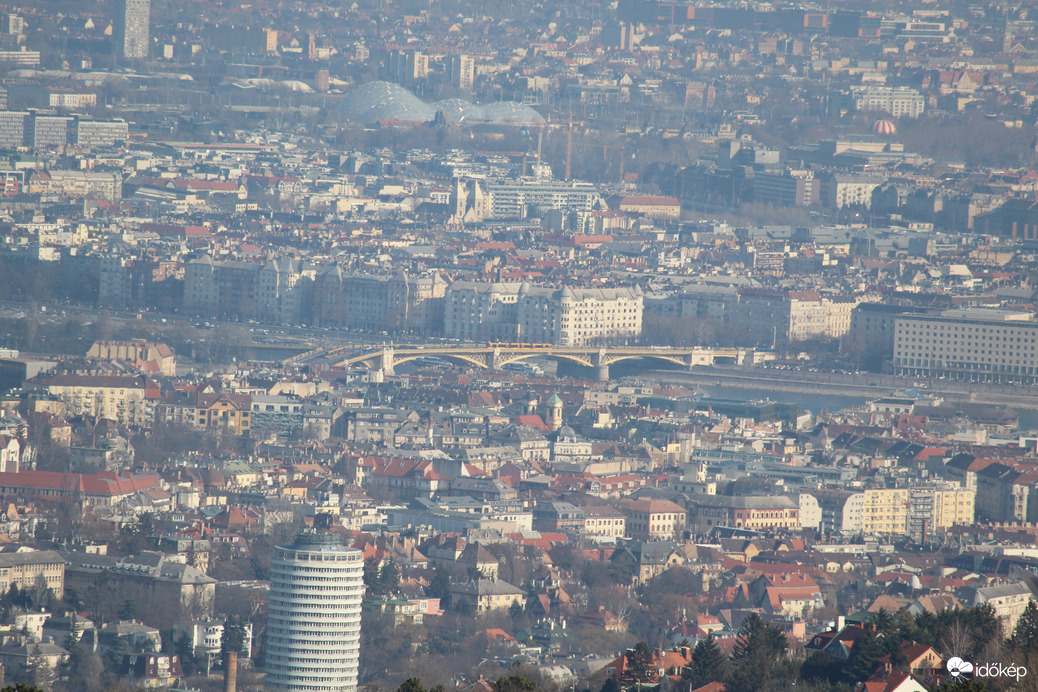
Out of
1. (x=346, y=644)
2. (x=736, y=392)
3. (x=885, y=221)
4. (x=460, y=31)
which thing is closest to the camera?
(x=346, y=644)

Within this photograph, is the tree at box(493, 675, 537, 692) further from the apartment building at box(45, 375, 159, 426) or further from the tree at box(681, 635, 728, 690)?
the apartment building at box(45, 375, 159, 426)

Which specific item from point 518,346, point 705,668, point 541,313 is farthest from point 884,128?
point 705,668

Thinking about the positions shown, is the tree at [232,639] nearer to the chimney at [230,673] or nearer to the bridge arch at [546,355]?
the chimney at [230,673]

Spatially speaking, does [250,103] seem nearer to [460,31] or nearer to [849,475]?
[460,31]

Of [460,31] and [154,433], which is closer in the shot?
[154,433]

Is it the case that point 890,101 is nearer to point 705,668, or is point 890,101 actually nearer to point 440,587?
Result: point 440,587

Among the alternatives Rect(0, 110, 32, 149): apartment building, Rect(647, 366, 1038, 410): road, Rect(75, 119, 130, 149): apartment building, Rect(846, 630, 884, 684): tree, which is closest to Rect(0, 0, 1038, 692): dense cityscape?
Rect(846, 630, 884, 684): tree

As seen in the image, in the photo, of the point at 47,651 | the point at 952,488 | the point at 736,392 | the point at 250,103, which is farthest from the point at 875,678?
the point at 250,103

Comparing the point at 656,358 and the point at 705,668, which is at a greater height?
the point at 705,668
